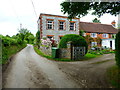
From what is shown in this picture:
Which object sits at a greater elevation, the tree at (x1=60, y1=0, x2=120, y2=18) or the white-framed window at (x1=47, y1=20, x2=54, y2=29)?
the white-framed window at (x1=47, y1=20, x2=54, y2=29)

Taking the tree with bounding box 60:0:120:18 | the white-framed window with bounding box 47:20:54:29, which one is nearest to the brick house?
the white-framed window with bounding box 47:20:54:29

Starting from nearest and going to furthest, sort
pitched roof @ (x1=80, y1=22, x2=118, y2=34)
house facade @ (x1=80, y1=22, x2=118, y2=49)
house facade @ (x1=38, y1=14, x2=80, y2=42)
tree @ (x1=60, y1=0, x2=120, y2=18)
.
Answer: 1. tree @ (x1=60, y1=0, x2=120, y2=18)
2. house facade @ (x1=38, y1=14, x2=80, y2=42)
3. house facade @ (x1=80, y1=22, x2=118, y2=49)
4. pitched roof @ (x1=80, y1=22, x2=118, y2=34)

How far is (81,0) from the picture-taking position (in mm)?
5738

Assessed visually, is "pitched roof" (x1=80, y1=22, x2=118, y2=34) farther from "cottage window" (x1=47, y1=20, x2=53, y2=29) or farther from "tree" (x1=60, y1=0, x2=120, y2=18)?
"tree" (x1=60, y1=0, x2=120, y2=18)

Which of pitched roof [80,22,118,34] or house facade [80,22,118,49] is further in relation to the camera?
pitched roof [80,22,118,34]

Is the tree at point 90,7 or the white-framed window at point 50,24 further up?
the white-framed window at point 50,24

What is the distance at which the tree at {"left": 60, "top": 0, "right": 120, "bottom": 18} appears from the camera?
581 cm

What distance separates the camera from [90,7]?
617cm

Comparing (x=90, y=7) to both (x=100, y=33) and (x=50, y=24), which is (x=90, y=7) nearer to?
(x=50, y=24)

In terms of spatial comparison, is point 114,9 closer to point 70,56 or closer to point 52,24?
point 70,56

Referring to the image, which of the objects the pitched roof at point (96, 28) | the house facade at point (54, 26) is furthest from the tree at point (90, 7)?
the pitched roof at point (96, 28)

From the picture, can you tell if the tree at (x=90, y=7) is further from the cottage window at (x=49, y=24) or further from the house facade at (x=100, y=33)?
the house facade at (x=100, y=33)

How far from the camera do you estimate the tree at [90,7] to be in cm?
581

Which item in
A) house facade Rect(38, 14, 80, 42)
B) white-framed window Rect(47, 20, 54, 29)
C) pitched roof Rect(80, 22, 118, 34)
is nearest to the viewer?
house facade Rect(38, 14, 80, 42)
